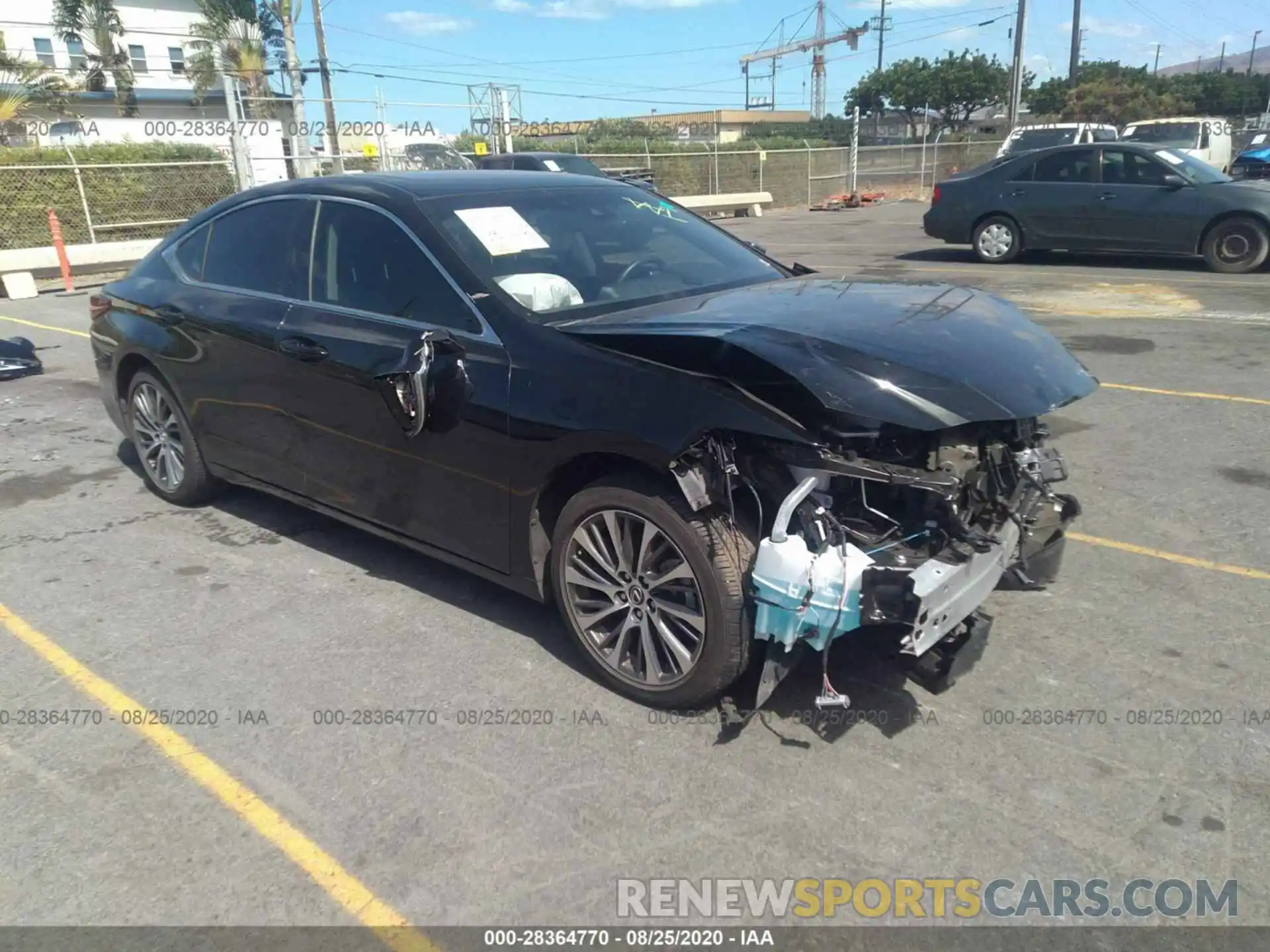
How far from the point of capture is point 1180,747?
10.1 feet

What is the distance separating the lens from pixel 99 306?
→ 18.6ft

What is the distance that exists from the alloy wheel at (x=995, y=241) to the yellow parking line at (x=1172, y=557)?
10.3 m

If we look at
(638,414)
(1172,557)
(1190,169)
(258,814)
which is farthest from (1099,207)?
(258,814)

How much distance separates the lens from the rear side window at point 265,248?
440cm

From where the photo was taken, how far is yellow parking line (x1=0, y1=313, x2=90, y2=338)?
11022 millimetres

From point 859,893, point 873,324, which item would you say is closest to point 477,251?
point 873,324

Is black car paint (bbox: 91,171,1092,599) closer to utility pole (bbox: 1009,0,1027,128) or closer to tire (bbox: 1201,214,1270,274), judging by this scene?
tire (bbox: 1201,214,1270,274)

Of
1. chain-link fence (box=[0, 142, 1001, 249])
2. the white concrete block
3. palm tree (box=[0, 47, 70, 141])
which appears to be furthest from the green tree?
the white concrete block

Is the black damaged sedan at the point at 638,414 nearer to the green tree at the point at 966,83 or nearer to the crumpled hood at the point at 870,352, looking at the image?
the crumpled hood at the point at 870,352

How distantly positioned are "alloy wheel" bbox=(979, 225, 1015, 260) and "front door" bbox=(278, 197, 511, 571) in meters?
11.7

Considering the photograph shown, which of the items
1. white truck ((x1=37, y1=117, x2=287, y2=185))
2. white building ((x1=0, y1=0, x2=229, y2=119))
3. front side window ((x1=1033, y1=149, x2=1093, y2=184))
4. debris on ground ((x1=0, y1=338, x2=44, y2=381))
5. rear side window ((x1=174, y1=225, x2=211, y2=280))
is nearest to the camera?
rear side window ((x1=174, y1=225, x2=211, y2=280))

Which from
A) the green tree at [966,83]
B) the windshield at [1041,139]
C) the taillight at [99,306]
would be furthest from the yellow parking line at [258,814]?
the green tree at [966,83]

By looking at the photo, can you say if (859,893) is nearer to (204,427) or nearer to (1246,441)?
(204,427)

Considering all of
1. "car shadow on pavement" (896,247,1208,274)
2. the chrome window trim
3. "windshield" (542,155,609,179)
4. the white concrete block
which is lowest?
"car shadow on pavement" (896,247,1208,274)
